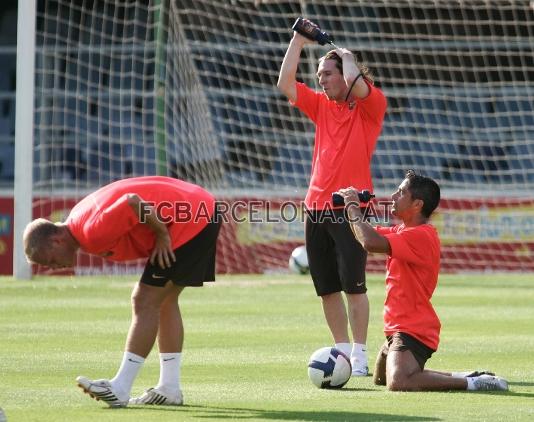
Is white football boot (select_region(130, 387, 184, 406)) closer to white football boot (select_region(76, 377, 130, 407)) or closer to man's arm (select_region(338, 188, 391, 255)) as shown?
white football boot (select_region(76, 377, 130, 407))

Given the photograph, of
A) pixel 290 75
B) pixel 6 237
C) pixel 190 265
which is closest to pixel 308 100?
pixel 290 75

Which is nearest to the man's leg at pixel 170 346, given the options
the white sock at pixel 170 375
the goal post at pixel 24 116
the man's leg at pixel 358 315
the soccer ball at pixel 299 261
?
the white sock at pixel 170 375

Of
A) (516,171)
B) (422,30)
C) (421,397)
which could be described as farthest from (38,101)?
(421,397)

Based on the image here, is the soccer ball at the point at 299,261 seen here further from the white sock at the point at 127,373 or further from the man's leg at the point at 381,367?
the white sock at the point at 127,373

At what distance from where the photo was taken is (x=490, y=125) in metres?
25.6

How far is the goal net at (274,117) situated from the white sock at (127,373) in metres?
11.6

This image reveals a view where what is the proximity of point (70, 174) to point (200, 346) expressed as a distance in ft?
50.6

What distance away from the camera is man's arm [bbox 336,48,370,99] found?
30.0ft

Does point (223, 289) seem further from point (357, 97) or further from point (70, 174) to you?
point (70, 174)

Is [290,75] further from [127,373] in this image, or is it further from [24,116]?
[24,116]

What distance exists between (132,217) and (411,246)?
1.98 metres

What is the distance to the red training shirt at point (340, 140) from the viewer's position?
9.37 m

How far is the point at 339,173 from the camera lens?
30.7 feet

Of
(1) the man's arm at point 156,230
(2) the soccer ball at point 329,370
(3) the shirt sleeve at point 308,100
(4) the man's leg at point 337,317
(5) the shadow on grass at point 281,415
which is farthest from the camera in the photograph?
(3) the shirt sleeve at point 308,100
